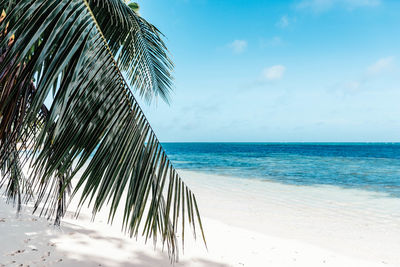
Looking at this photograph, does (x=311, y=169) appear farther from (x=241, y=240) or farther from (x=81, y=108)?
(x=81, y=108)

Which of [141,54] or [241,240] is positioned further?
[241,240]

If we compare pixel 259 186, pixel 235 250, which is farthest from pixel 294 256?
pixel 259 186

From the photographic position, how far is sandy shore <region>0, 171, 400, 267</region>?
375 cm

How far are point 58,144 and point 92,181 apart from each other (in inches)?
10.8

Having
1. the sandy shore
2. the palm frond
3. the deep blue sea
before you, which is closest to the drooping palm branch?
the palm frond

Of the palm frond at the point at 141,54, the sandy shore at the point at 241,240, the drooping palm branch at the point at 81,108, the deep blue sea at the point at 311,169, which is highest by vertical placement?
the palm frond at the point at 141,54

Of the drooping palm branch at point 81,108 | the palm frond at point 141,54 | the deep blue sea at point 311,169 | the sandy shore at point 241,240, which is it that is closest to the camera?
the drooping palm branch at point 81,108

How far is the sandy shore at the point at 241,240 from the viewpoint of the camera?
375 cm

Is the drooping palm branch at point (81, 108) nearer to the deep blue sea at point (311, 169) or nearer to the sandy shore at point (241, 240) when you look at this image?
the sandy shore at point (241, 240)

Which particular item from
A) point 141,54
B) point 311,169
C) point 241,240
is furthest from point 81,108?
point 311,169

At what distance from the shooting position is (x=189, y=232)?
5.30m

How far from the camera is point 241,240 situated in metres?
5.05

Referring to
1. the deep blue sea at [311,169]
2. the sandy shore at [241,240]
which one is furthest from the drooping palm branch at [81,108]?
the deep blue sea at [311,169]

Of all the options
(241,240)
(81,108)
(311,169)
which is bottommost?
(311,169)
